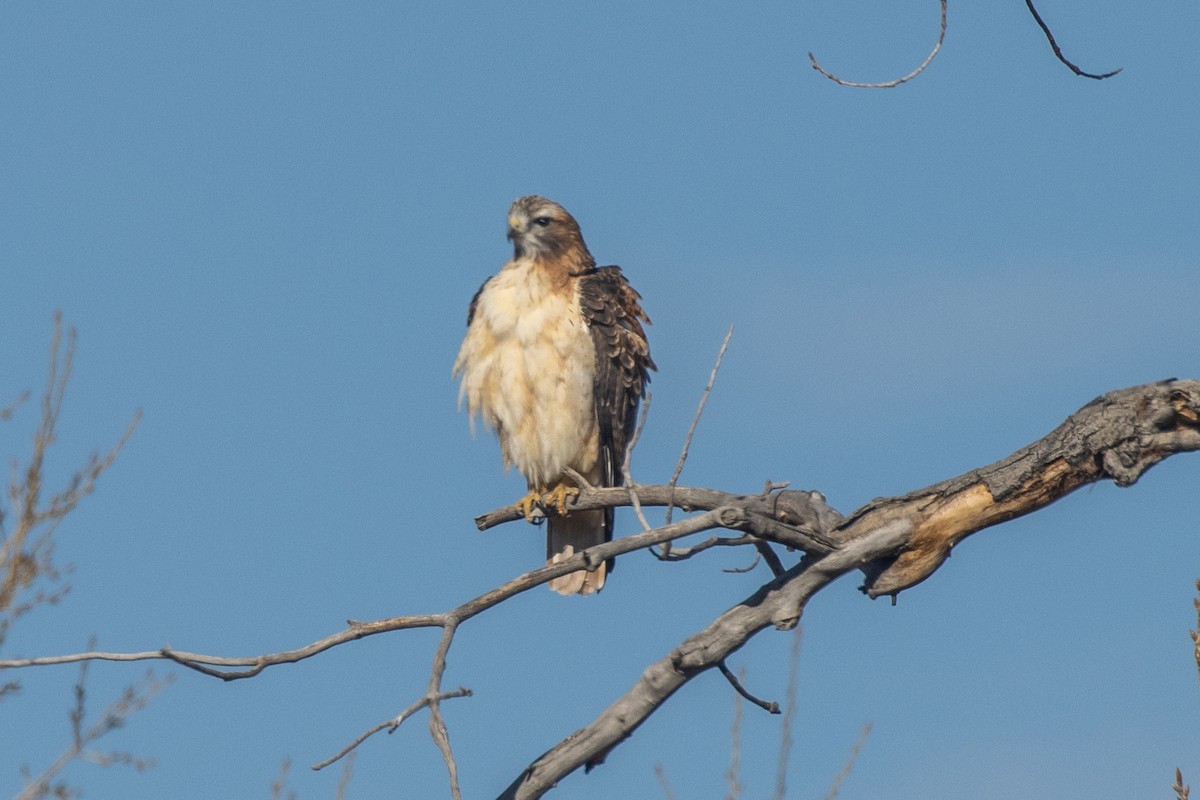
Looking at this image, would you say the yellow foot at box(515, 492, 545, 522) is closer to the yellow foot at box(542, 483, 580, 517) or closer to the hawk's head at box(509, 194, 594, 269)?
the yellow foot at box(542, 483, 580, 517)

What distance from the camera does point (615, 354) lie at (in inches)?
262

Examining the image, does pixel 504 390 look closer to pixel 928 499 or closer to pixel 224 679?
pixel 928 499

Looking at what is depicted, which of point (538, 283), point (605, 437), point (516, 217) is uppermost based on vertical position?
point (516, 217)

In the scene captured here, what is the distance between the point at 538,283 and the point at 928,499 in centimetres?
279

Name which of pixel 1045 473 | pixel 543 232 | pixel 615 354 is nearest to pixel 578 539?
pixel 615 354

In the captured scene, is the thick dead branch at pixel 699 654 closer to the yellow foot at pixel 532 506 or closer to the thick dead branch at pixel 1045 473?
the thick dead branch at pixel 1045 473

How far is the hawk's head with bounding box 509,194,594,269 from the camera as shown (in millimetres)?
6961

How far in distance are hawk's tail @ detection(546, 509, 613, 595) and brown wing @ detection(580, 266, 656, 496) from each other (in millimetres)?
334

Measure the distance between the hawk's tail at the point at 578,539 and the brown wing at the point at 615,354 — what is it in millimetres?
334

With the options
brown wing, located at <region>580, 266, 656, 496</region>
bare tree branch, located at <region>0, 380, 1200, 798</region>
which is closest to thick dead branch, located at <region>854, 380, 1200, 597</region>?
bare tree branch, located at <region>0, 380, 1200, 798</region>

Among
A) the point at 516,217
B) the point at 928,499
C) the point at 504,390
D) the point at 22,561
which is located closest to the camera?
the point at 928,499

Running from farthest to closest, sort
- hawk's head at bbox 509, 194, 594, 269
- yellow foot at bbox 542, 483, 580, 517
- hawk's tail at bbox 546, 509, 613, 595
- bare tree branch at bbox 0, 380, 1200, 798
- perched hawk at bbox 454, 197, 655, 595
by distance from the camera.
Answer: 1. hawk's tail at bbox 546, 509, 613, 595
2. hawk's head at bbox 509, 194, 594, 269
3. yellow foot at bbox 542, 483, 580, 517
4. perched hawk at bbox 454, 197, 655, 595
5. bare tree branch at bbox 0, 380, 1200, 798

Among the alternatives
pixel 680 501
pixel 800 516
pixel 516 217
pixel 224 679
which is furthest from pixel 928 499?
pixel 516 217

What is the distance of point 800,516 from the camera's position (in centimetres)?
441
